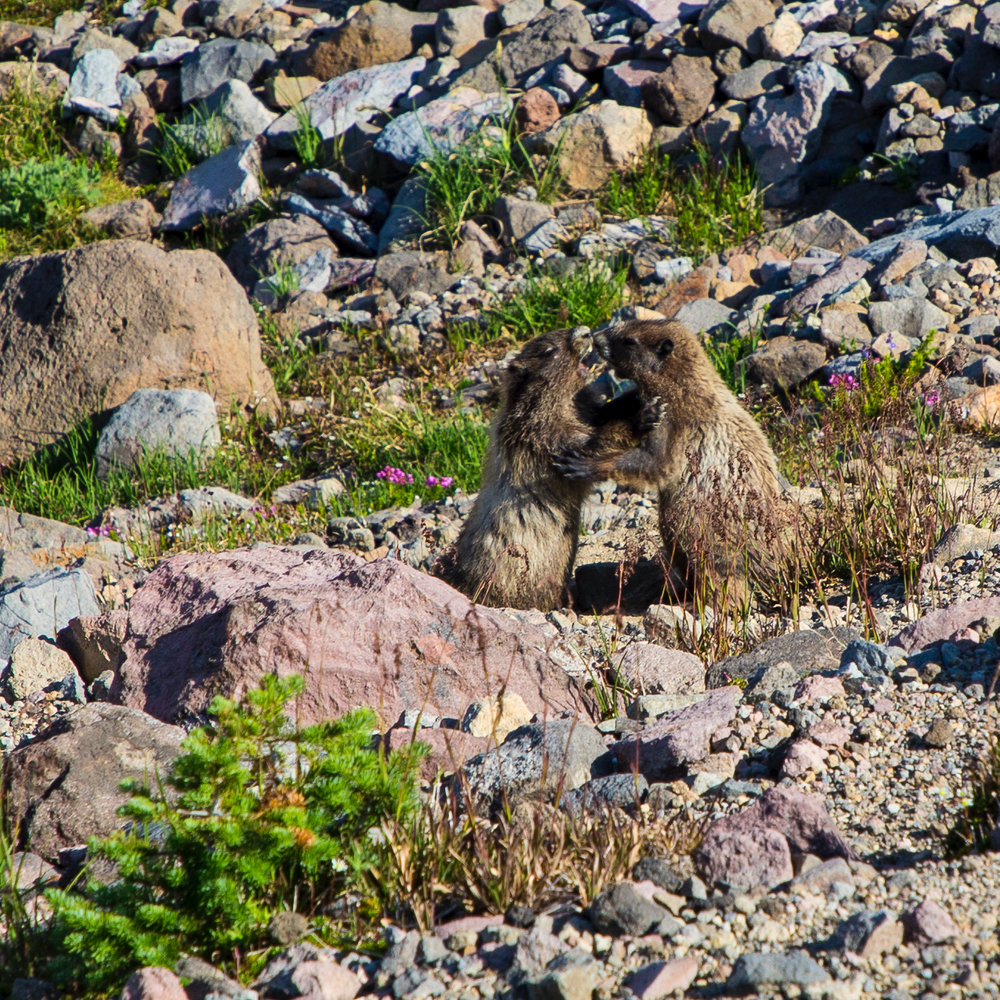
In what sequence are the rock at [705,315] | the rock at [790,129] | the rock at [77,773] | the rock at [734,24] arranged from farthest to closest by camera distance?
1. the rock at [734,24]
2. the rock at [790,129]
3. the rock at [705,315]
4. the rock at [77,773]

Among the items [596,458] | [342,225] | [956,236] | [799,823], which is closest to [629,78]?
[342,225]

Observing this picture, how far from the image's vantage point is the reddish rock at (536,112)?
12.8 meters

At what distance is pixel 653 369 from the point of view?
6547mm

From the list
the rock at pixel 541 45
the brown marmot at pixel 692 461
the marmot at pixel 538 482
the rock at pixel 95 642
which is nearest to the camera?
the rock at pixel 95 642

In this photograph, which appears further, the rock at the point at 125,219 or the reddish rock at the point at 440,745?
the rock at the point at 125,219

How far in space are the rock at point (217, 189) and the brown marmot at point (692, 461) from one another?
801 cm

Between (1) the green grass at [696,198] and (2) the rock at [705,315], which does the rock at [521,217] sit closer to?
(1) the green grass at [696,198]

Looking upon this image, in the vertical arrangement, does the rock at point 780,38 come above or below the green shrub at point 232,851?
above

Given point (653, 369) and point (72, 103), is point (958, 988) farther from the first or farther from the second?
point (72, 103)

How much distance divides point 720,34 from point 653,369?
25.3ft

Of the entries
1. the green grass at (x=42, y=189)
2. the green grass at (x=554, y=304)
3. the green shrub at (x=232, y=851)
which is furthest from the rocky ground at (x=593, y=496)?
the green grass at (x=42, y=189)

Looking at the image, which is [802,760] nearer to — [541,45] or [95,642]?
[95,642]

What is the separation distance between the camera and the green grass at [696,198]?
11.4 meters

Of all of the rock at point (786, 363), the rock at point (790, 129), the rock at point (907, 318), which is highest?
the rock at point (790, 129)
